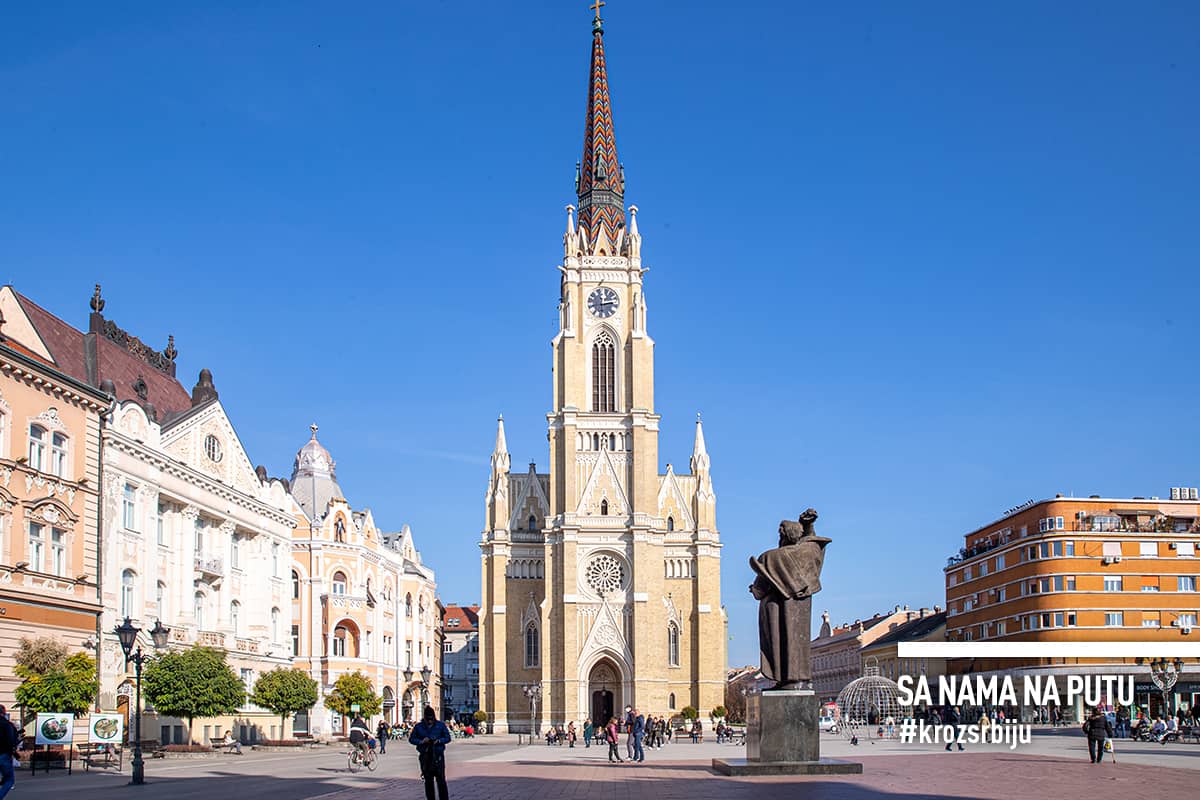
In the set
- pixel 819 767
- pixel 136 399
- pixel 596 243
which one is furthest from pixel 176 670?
pixel 596 243

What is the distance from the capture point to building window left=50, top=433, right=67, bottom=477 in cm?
4453

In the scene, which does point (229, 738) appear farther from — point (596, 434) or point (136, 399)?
point (596, 434)

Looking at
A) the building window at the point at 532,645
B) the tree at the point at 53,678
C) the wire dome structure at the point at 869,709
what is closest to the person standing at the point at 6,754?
the tree at the point at 53,678

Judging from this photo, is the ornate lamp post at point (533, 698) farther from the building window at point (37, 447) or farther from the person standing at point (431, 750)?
the person standing at point (431, 750)

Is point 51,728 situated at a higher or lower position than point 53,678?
lower

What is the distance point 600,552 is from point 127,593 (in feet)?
162

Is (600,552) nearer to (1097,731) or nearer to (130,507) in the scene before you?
(130,507)

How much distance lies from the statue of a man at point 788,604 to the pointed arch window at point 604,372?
251ft

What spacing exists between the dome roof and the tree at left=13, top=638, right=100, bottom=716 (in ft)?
147

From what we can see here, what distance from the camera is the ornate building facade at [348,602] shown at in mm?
75750

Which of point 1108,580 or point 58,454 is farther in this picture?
point 1108,580

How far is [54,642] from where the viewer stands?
42.6 meters

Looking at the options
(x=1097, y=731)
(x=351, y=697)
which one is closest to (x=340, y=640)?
(x=351, y=697)

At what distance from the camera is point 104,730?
37344 mm
